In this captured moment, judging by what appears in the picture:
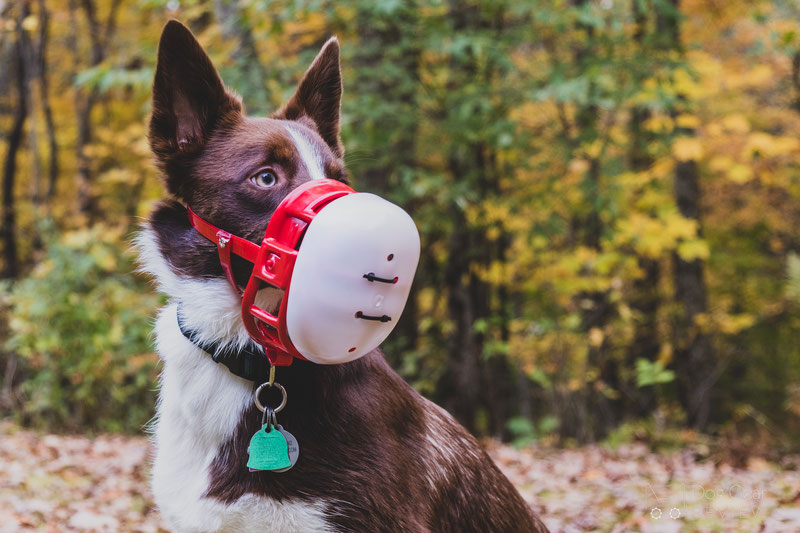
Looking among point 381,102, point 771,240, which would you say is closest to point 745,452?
point 381,102

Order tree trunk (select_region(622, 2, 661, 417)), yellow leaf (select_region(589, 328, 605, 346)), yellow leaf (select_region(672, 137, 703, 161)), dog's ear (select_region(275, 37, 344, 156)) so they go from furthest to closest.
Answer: tree trunk (select_region(622, 2, 661, 417)) < yellow leaf (select_region(589, 328, 605, 346)) < yellow leaf (select_region(672, 137, 703, 161)) < dog's ear (select_region(275, 37, 344, 156))

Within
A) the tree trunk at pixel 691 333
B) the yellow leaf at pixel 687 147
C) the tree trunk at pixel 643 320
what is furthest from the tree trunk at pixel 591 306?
the tree trunk at pixel 691 333

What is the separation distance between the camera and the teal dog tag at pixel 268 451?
1.87 m

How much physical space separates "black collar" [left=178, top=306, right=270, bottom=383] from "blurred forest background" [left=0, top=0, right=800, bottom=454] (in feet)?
12.5

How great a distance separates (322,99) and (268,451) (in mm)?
1321

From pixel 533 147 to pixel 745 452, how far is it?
11.8 ft

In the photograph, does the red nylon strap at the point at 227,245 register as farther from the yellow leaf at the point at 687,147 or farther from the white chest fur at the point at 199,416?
the yellow leaf at the point at 687,147

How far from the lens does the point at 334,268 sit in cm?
172

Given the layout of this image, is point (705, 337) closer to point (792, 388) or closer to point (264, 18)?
point (792, 388)

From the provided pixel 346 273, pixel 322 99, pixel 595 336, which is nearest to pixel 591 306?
pixel 595 336

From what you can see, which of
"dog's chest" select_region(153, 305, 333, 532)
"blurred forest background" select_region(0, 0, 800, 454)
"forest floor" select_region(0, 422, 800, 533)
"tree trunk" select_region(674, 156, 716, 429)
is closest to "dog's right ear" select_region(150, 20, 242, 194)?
"dog's chest" select_region(153, 305, 333, 532)

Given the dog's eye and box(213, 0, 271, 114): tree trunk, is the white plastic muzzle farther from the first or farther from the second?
box(213, 0, 271, 114): tree trunk

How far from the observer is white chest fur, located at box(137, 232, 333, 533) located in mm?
1921

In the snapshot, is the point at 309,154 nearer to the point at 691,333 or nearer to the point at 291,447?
the point at 291,447
